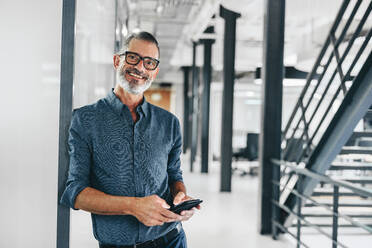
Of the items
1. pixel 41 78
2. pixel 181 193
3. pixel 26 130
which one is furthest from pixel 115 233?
pixel 41 78

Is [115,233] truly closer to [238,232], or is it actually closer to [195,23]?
[238,232]

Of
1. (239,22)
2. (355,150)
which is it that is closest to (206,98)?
(239,22)

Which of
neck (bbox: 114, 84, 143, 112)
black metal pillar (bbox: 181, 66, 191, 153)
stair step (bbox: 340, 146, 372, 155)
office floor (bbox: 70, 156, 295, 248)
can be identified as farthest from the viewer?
black metal pillar (bbox: 181, 66, 191, 153)

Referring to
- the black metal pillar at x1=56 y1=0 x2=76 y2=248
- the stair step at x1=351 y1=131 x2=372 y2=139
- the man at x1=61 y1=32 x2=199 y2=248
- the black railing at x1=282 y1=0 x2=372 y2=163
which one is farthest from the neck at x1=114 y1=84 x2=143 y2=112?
the stair step at x1=351 y1=131 x2=372 y2=139

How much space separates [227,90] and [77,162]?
17.4 ft

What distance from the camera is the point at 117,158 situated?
4.64 ft

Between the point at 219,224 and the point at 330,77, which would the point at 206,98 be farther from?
the point at 330,77

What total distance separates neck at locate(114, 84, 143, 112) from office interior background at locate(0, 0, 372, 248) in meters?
0.24

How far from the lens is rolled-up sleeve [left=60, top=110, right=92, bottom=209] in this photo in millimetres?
1341

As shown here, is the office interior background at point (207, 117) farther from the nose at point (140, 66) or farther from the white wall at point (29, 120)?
the nose at point (140, 66)

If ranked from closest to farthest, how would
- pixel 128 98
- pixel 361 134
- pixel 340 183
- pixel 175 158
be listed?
pixel 128 98, pixel 175 158, pixel 340 183, pixel 361 134

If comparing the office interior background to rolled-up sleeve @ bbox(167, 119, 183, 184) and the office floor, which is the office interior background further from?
rolled-up sleeve @ bbox(167, 119, 183, 184)

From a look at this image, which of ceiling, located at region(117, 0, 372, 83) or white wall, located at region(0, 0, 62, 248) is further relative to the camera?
ceiling, located at region(117, 0, 372, 83)

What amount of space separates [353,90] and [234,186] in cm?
483
